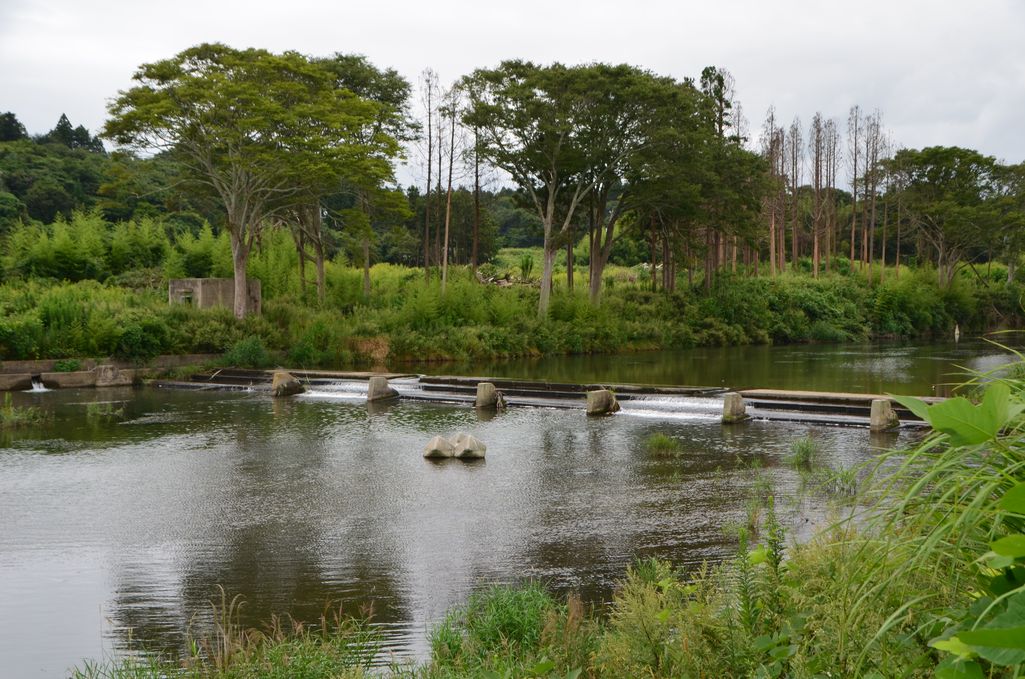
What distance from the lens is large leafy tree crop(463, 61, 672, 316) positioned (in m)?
34.2

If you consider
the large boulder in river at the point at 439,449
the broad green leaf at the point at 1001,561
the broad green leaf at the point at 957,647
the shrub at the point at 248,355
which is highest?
the broad green leaf at the point at 1001,561

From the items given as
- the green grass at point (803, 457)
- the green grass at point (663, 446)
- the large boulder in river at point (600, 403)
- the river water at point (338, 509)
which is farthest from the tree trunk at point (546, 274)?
the green grass at point (803, 457)

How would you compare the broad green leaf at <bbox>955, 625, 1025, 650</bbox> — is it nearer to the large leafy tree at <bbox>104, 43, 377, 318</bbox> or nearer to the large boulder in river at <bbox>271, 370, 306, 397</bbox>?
the large boulder in river at <bbox>271, 370, 306, 397</bbox>

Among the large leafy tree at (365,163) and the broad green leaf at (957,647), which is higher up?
the large leafy tree at (365,163)

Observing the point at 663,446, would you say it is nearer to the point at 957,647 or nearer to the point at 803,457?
the point at 803,457

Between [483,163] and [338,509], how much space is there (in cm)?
2937

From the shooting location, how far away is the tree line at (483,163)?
27.4m

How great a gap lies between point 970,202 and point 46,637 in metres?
56.4

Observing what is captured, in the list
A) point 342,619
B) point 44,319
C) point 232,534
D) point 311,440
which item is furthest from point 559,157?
point 342,619

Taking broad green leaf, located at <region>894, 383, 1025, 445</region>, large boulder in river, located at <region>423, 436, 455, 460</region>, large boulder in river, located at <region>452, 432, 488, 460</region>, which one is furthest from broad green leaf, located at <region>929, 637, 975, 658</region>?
large boulder in river, located at <region>423, 436, 455, 460</region>

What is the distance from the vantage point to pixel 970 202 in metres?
52.8

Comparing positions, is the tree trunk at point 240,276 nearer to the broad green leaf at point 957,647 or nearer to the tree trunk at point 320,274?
the tree trunk at point 320,274

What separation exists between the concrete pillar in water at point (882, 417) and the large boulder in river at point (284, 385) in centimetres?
1393

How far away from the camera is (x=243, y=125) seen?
26375 mm
